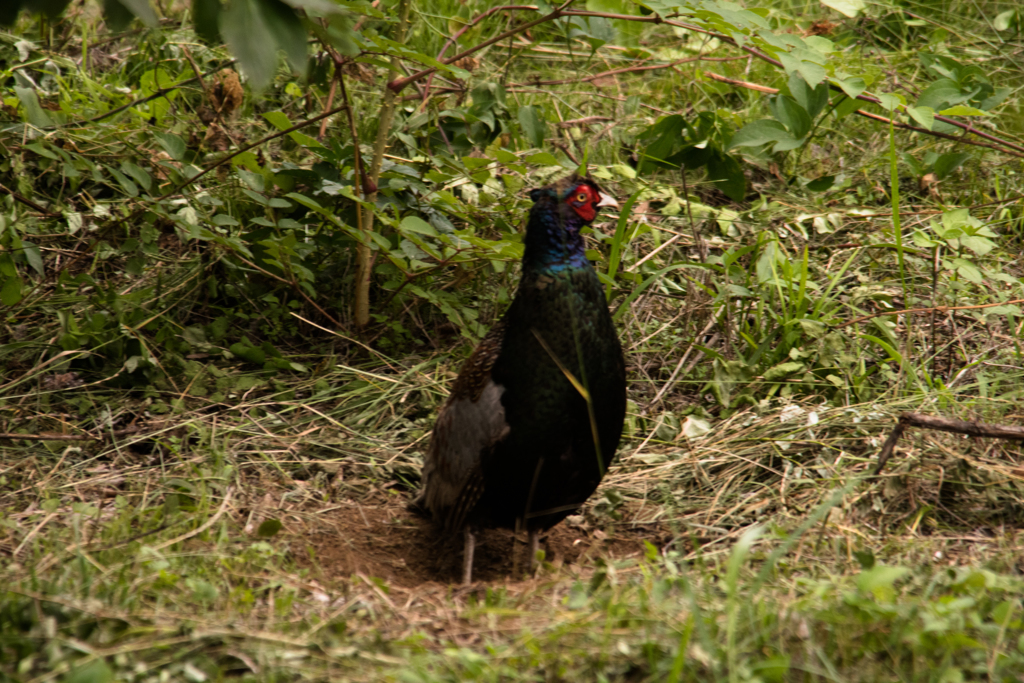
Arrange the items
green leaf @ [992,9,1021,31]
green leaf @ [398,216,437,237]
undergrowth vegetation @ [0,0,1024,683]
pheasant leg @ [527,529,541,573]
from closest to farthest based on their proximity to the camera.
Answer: undergrowth vegetation @ [0,0,1024,683], pheasant leg @ [527,529,541,573], green leaf @ [398,216,437,237], green leaf @ [992,9,1021,31]

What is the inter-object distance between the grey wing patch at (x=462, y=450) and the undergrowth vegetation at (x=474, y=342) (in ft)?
0.83

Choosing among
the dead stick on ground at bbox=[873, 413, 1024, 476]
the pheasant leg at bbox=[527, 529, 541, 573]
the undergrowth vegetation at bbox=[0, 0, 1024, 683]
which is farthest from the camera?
the pheasant leg at bbox=[527, 529, 541, 573]

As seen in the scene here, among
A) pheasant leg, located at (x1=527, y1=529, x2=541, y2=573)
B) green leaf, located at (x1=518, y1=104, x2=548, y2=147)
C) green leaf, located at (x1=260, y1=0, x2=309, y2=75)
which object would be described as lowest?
pheasant leg, located at (x1=527, y1=529, x2=541, y2=573)

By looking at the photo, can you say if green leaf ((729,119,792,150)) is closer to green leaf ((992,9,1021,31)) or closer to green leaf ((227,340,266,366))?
green leaf ((992,9,1021,31))

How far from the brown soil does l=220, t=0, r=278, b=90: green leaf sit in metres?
1.65

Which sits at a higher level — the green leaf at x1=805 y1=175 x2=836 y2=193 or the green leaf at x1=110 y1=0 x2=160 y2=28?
the green leaf at x1=110 y1=0 x2=160 y2=28

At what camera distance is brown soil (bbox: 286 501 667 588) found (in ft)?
9.11

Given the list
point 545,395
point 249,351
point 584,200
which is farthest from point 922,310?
point 249,351

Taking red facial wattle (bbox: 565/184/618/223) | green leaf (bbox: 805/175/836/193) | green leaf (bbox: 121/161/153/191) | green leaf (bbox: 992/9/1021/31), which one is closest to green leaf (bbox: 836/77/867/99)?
green leaf (bbox: 805/175/836/193)

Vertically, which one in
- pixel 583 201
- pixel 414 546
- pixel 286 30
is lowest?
pixel 414 546

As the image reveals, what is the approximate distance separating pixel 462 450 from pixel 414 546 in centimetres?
49

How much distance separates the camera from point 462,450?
2758 millimetres

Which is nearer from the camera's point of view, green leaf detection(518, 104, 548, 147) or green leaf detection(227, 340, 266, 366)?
green leaf detection(227, 340, 266, 366)

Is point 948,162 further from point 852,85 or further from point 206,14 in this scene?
point 206,14
